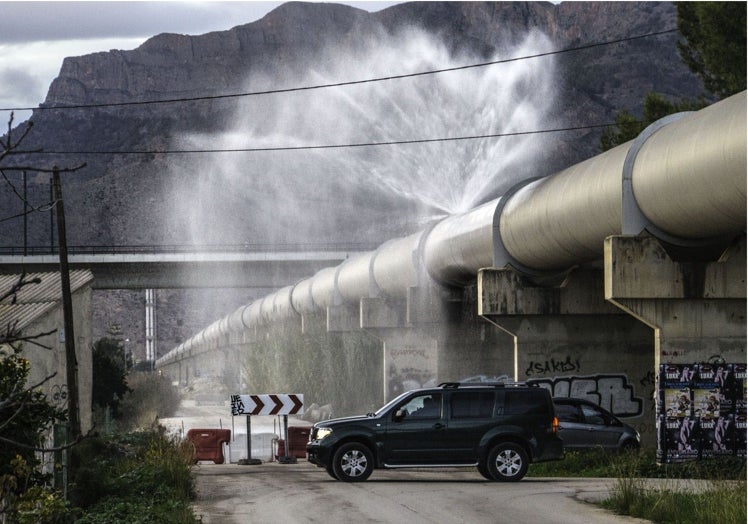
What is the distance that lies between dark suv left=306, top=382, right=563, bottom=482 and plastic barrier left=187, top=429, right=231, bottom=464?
8373 mm

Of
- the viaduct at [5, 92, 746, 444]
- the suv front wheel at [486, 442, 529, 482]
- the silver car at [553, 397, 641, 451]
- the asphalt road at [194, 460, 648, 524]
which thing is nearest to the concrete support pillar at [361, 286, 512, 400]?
the viaduct at [5, 92, 746, 444]

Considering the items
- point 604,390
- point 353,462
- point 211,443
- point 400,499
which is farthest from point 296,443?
point 400,499

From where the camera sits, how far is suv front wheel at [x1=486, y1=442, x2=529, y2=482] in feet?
78.6

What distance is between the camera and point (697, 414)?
938 inches

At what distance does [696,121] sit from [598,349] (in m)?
10.3

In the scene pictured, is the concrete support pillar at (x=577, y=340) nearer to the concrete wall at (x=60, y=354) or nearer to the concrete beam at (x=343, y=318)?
the concrete wall at (x=60, y=354)

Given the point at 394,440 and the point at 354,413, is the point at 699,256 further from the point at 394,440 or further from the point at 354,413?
the point at 354,413

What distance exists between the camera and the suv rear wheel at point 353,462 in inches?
950

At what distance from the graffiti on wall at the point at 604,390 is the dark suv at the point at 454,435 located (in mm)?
6076

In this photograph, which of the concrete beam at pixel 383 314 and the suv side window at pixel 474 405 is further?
the concrete beam at pixel 383 314

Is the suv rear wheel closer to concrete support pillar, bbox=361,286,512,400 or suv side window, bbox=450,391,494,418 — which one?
suv side window, bbox=450,391,494,418

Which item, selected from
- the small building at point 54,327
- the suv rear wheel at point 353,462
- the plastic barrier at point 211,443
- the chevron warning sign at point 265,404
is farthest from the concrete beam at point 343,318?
the suv rear wheel at point 353,462

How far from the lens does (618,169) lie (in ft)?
77.8

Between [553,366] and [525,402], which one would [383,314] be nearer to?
[553,366]
